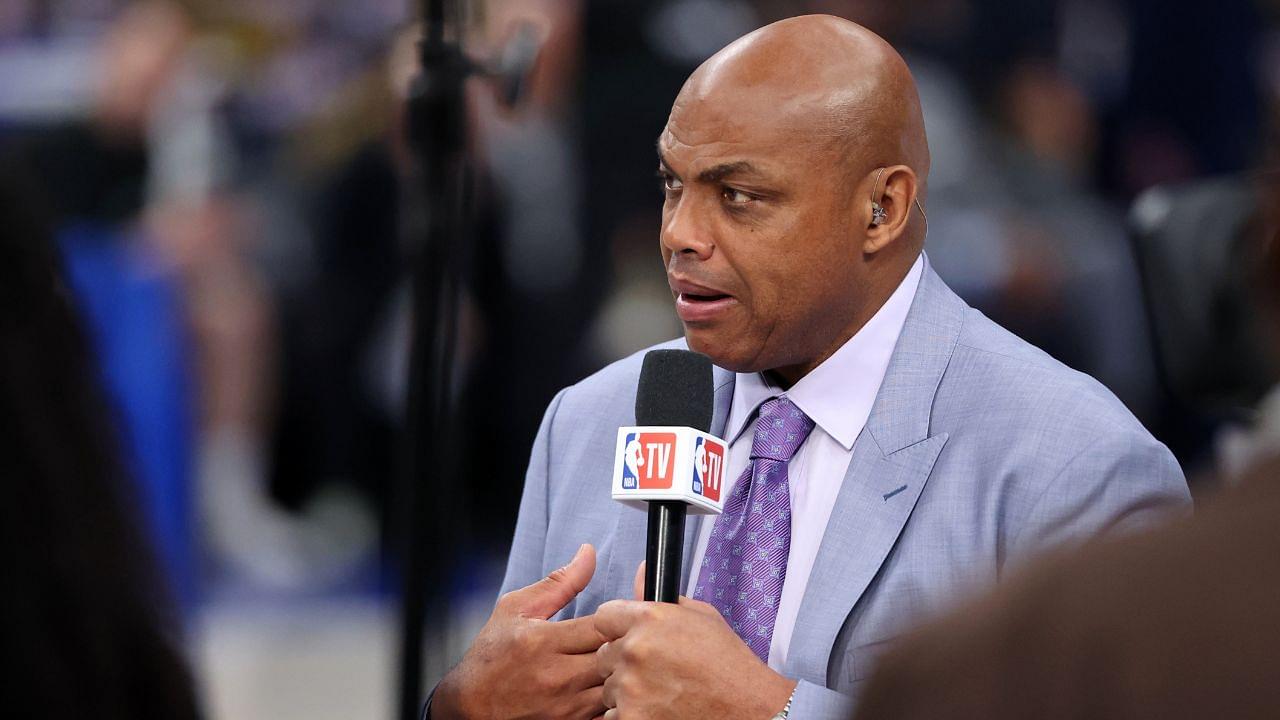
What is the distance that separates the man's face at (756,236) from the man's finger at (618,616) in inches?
15.9

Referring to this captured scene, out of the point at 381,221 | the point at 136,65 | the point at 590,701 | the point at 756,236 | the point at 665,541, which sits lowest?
the point at 590,701

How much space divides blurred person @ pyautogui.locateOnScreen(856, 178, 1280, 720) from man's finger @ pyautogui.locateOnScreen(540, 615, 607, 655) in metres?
1.15

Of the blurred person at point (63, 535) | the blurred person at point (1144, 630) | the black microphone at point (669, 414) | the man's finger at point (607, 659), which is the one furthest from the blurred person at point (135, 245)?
the blurred person at point (1144, 630)

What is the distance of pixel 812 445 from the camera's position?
2074mm

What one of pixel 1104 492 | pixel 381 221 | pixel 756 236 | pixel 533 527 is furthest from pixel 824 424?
pixel 381 221

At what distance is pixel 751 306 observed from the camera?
2.06m

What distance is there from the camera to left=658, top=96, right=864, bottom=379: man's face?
2.02 m

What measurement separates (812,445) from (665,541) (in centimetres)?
43

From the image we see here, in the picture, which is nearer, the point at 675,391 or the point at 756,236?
the point at 675,391

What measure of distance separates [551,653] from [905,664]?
1180mm

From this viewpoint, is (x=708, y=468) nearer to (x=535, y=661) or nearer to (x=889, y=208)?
(x=535, y=661)

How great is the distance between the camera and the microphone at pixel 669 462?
170 centimetres

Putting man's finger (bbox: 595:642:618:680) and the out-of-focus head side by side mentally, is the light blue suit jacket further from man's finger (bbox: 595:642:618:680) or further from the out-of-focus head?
the out-of-focus head

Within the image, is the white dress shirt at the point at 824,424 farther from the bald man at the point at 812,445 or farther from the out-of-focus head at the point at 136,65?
the out-of-focus head at the point at 136,65
